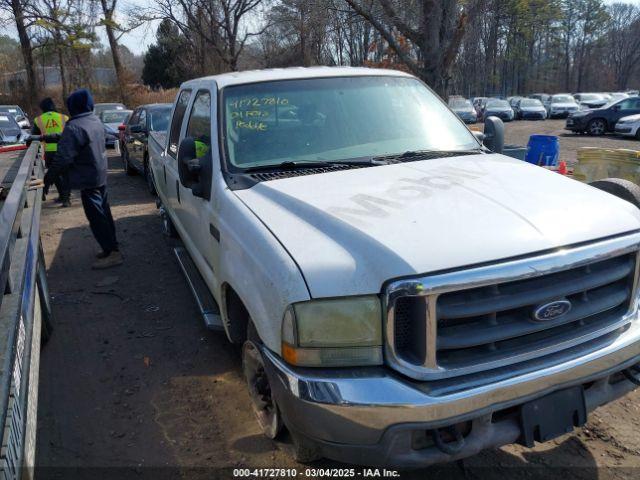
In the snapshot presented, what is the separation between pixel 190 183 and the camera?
11.9 feet

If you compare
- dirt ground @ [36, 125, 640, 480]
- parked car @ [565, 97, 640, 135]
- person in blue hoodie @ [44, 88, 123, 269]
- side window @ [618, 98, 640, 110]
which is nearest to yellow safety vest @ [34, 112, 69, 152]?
person in blue hoodie @ [44, 88, 123, 269]

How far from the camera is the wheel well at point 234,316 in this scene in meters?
3.18

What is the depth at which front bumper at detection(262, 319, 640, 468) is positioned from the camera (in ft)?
6.97

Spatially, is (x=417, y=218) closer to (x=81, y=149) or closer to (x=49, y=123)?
(x=81, y=149)

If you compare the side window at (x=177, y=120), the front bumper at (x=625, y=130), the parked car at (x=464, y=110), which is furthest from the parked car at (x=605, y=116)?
the side window at (x=177, y=120)

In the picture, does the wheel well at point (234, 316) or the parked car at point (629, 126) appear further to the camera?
the parked car at point (629, 126)

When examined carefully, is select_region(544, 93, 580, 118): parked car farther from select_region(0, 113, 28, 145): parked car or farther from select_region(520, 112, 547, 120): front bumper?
select_region(0, 113, 28, 145): parked car

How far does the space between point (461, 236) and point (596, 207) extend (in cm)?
84

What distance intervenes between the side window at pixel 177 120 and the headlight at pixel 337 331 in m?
3.11

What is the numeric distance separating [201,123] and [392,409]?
2777 mm

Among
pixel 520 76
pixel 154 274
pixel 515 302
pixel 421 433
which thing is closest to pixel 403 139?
pixel 515 302

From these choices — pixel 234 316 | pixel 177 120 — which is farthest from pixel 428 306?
pixel 177 120

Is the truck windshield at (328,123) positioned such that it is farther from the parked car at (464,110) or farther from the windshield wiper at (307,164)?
the parked car at (464,110)

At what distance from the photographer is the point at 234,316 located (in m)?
3.23
